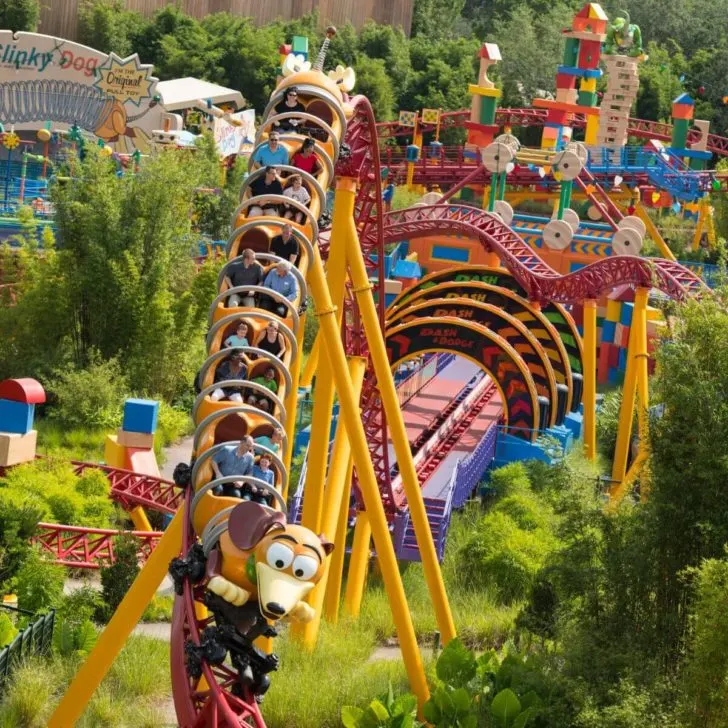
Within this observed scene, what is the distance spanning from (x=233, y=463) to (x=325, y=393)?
3093 mm

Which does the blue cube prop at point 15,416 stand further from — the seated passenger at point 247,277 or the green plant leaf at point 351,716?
the green plant leaf at point 351,716

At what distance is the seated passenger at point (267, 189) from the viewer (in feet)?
35.7

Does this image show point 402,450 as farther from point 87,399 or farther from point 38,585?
point 87,399

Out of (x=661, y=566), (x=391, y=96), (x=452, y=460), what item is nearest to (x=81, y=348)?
(x=452, y=460)

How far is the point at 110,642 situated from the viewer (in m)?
9.78

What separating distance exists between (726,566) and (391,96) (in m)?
37.4

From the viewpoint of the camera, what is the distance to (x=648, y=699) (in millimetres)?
9406

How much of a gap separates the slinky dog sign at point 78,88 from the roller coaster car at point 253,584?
881 inches

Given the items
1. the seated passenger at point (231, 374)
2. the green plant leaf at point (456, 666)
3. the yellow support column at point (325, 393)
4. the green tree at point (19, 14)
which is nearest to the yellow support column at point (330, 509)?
the yellow support column at point (325, 393)

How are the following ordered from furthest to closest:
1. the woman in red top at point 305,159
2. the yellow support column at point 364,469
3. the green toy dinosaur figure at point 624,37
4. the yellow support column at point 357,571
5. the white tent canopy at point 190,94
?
the white tent canopy at point 190,94 < the green toy dinosaur figure at point 624,37 < the yellow support column at point 357,571 < the woman in red top at point 305,159 < the yellow support column at point 364,469

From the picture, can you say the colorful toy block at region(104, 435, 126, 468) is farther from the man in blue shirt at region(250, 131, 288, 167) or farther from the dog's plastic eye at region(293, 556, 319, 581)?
the dog's plastic eye at region(293, 556, 319, 581)

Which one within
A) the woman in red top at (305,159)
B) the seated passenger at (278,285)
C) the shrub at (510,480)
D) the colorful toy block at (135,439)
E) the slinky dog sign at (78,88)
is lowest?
the shrub at (510,480)

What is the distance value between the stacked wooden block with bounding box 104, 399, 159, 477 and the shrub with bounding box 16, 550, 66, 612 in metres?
3.26

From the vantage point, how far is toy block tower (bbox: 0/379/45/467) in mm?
14938
